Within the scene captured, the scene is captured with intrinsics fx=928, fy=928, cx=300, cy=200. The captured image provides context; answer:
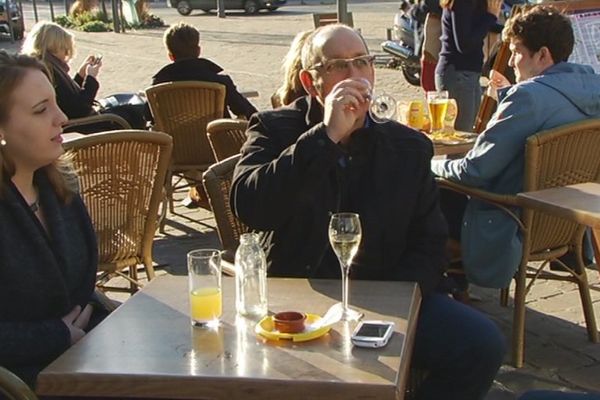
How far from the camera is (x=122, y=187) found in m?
4.02

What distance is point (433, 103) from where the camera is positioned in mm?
4922

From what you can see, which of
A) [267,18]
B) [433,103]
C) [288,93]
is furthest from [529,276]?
[267,18]

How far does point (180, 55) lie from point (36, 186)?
12.2 feet

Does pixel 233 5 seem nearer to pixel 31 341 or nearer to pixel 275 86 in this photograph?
pixel 275 86

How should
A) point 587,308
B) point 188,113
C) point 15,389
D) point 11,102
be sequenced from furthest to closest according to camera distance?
point 188,113, point 587,308, point 11,102, point 15,389

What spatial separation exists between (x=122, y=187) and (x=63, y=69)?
268cm

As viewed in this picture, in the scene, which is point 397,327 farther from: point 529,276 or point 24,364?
point 529,276

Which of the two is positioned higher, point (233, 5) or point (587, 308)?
point (587, 308)

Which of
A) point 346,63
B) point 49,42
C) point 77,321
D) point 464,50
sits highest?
point 346,63

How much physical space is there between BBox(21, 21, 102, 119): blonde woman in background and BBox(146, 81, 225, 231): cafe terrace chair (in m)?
0.63

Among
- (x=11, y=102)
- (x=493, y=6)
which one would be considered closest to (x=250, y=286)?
(x=11, y=102)

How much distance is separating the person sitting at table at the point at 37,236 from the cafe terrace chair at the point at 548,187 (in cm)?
186

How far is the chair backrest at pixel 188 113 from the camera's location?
19.6ft

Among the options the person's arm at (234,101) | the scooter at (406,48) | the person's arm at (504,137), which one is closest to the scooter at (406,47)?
the scooter at (406,48)
